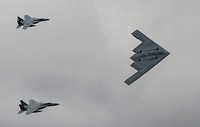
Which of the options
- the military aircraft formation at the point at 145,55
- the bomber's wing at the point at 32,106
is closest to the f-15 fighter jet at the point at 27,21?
the bomber's wing at the point at 32,106

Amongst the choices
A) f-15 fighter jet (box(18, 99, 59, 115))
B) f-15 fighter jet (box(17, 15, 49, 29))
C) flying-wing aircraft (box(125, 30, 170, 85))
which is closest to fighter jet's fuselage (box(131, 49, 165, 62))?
flying-wing aircraft (box(125, 30, 170, 85))

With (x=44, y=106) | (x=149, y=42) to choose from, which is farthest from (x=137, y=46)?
(x=44, y=106)

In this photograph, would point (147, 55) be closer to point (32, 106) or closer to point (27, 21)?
point (32, 106)

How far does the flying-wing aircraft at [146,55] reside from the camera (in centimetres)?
14300

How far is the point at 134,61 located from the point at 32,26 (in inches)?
1540

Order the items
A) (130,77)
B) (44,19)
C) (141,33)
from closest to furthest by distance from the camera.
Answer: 1. (130,77)
2. (141,33)
3. (44,19)

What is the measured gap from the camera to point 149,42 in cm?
14812

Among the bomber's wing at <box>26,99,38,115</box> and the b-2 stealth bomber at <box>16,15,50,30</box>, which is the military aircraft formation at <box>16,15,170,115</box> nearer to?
the bomber's wing at <box>26,99,38,115</box>

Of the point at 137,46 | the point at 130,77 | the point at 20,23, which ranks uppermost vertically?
the point at 20,23

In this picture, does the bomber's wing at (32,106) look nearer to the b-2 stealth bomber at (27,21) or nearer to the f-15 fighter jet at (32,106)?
the f-15 fighter jet at (32,106)

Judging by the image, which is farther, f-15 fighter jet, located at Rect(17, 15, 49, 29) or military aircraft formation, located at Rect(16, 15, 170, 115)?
f-15 fighter jet, located at Rect(17, 15, 49, 29)

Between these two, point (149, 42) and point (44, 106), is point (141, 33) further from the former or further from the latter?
point (44, 106)

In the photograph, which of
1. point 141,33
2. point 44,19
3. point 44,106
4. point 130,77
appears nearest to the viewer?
point 130,77

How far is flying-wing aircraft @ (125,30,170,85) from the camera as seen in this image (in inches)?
5630
